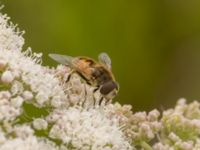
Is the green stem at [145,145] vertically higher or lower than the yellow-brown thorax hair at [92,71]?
lower

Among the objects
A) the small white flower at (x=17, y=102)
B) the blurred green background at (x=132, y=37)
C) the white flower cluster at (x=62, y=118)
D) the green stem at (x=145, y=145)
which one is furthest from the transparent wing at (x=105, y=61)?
the blurred green background at (x=132, y=37)

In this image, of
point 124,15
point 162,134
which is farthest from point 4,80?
point 124,15

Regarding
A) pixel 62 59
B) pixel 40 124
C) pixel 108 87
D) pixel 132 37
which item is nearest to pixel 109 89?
pixel 108 87

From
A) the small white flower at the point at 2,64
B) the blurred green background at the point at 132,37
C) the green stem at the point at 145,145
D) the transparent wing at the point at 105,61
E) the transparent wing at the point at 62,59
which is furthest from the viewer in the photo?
the blurred green background at the point at 132,37

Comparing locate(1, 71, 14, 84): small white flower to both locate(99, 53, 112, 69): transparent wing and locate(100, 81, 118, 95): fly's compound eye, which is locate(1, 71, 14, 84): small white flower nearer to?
locate(100, 81, 118, 95): fly's compound eye

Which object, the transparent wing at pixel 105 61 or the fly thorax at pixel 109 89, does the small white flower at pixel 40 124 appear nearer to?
the fly thorax at pixel 109 89

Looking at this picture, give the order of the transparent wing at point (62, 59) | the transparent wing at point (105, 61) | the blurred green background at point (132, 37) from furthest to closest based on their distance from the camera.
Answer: the blurred green background at point (132, 37) → the transparent wing at point (105, 61) → the transparent wing at point (62, 59)

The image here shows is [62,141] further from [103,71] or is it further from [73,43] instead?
[73,43]

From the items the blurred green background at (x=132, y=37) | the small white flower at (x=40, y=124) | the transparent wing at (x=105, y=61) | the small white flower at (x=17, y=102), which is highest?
the blurred green background at (x=132, y=37)
